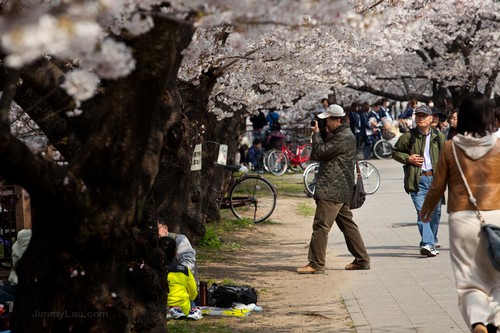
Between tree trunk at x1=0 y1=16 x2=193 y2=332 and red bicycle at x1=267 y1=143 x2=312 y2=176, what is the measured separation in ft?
83.2

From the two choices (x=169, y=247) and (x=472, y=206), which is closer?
(x=472, y=206)

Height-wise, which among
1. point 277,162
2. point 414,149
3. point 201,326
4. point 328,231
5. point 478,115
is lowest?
point 201,326

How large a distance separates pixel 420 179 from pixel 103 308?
7.39 metres

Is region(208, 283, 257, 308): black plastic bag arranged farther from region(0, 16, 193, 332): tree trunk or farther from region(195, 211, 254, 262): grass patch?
region(0, 16, 193, 332): tree trunk

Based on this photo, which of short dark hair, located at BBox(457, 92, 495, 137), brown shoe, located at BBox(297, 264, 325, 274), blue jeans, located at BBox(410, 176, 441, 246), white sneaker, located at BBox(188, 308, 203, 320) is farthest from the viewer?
blue jeans, located at BBox(410, 176, 441, 246)

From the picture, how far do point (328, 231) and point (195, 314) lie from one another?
304 centimetres

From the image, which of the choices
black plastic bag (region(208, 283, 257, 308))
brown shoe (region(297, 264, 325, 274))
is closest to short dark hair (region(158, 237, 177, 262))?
black plastic bag (region(208, 283, 257, 308))

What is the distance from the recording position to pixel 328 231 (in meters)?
11.4

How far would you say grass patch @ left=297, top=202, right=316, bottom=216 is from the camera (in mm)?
19391

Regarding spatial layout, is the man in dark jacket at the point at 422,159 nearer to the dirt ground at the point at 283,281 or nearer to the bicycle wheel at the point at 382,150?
the dirt ground at the point at 283,281

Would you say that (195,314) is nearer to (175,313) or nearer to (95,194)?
(175,313)

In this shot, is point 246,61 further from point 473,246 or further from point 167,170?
point 473,246

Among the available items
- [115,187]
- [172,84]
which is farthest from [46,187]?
[172,84]

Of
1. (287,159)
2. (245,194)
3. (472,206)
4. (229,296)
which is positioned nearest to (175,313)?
(229,296)
